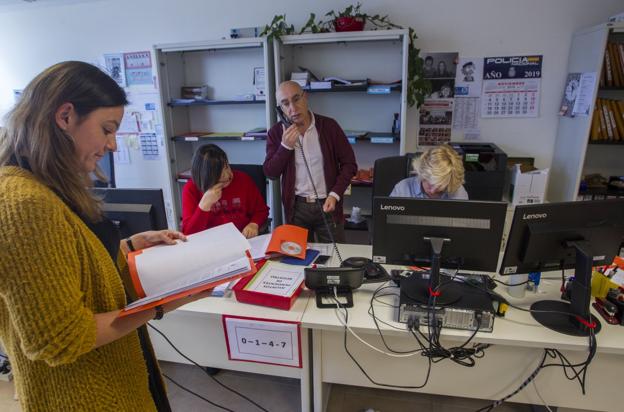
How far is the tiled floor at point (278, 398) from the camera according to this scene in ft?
5.86

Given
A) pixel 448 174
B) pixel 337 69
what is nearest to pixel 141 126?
pixel 337 69

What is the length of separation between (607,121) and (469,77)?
94 cm

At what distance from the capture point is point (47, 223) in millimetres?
644

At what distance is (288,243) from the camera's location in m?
1.66

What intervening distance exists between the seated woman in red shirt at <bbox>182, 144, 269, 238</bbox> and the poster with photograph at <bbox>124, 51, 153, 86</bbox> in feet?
5.92

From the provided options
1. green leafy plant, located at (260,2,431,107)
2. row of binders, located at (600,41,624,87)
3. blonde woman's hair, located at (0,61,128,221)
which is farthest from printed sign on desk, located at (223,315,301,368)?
row of binders, located at (600,41,624,87)

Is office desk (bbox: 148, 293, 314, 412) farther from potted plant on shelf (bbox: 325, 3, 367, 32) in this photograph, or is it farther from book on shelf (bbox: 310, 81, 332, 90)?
potted plant on shelf (bbox: 325, 3, 367, 32)

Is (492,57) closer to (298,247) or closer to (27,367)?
(298,247)

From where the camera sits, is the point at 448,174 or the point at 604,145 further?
the point at 604,145

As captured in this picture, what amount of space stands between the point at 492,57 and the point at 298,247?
218cm

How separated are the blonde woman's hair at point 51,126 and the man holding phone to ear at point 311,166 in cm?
145

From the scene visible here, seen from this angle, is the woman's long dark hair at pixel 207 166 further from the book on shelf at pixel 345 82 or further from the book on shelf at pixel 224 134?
the book on shelf at pixel 345 82

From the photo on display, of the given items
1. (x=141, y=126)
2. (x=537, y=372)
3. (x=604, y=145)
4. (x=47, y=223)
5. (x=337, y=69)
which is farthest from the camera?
(x=141, y=126)

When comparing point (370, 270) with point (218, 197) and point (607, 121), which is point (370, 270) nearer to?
point (218, 197)
